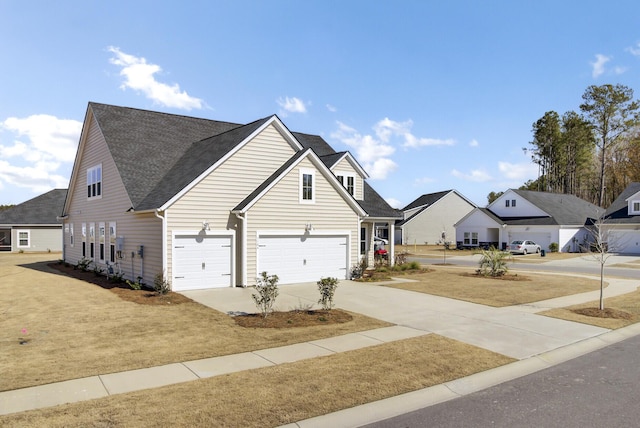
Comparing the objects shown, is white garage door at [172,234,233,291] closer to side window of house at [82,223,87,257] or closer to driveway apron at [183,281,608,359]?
driveway apron at [183,281,608,359]

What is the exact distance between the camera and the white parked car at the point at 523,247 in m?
44.5

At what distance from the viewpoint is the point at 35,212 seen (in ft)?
144

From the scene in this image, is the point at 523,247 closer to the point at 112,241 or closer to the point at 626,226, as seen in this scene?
the point at 626,226

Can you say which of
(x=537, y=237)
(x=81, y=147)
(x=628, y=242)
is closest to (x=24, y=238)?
(x=81, y=147)

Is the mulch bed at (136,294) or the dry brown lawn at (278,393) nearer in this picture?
the dry brown lawn at (278,393)

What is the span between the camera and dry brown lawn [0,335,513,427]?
561cm

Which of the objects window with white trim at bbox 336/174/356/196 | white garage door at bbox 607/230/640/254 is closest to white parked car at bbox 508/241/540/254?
white garage door at bbox 607/230/640/254

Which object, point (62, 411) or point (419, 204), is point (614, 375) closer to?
point (62, 411)

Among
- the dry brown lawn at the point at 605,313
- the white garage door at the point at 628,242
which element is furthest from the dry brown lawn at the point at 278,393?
the white garage door at the point at 628,242

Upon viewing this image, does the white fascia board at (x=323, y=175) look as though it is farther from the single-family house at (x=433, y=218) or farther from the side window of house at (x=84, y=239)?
the single-family house at (x=433, y=218)

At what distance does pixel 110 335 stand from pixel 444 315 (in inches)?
348

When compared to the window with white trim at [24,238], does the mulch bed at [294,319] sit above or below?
below

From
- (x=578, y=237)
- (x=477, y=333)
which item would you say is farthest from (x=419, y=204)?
(x=477, y=333)

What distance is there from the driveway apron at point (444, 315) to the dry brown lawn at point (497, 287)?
4.00 feet
